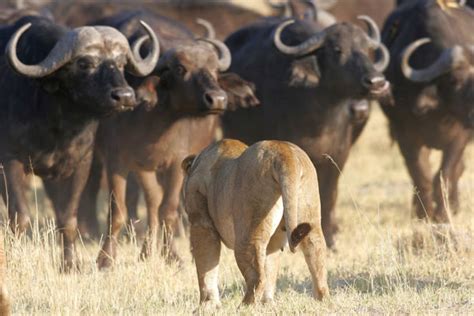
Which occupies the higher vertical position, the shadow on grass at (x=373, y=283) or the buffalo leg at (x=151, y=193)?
the shadow on grass at (x=373, y=283)

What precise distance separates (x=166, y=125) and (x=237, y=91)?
853mm

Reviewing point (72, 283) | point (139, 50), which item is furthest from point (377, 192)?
point (72, 283)

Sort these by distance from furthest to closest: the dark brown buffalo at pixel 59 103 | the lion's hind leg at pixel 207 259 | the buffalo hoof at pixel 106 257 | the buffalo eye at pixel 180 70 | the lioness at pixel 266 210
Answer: the buffalo eye at pixel 180 70, the dark brown buffalo at pixel 59 103, the buffalo hoof at pixel 106 257, the lion's hind leg at pixel 207 259, the lioness at pixel 266 210

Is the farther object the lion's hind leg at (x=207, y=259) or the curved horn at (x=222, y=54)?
the curved horn at (x=222, y=54)

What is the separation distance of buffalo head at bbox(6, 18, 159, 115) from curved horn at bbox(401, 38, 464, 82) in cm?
394

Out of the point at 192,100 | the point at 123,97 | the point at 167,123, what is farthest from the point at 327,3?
the point at 123,97

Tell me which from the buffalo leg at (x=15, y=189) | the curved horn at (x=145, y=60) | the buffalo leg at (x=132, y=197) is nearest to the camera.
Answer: the buffalo leg at (x=15, y=189)

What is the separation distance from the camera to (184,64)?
13.7 meters

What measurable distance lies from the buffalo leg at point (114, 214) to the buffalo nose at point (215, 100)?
1125mm

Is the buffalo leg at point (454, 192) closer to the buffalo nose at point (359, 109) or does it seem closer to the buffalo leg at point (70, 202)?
the buffalo nose at point (359, 109)

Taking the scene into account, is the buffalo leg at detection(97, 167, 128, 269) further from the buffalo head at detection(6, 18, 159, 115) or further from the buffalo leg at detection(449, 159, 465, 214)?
the buffalo leg at detection(449, 159, 465, 214)

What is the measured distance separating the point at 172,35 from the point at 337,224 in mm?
2716

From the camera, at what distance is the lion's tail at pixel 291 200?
7.89 m

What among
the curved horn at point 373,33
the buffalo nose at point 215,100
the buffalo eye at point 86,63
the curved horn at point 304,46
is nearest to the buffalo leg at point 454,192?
the curved horn at point 373,33
